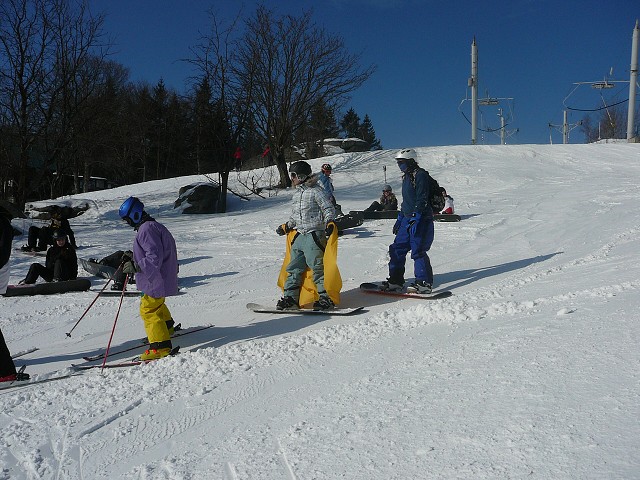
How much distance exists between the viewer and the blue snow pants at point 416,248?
6805mm

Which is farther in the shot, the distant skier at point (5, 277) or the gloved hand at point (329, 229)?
the gloved hand at point (329, 229)

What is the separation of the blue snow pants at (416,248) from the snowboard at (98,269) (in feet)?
16.8

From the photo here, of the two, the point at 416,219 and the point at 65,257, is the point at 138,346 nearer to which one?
the point at 416,219

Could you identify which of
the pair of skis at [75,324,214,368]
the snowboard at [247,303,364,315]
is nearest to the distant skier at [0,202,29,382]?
the pair of skis at [75,324,214,368]

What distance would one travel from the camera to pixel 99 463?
3139mm

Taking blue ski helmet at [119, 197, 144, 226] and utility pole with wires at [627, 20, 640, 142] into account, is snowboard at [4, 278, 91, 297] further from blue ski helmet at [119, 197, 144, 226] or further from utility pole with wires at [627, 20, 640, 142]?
utility pole with wires at [627, 20, 640, 142]

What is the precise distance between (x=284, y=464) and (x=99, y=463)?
1.13 m

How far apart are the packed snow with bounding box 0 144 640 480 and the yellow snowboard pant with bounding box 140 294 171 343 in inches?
11.5

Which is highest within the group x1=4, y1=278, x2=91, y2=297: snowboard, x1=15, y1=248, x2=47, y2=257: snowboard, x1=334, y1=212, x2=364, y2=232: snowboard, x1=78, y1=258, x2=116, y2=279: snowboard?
x1=334, y1=212, x2=364, y2=232: snowboard

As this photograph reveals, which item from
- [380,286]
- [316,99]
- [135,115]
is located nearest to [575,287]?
[380,286]

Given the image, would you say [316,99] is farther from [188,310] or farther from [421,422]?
[421,422]

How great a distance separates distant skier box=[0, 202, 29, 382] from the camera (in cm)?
456

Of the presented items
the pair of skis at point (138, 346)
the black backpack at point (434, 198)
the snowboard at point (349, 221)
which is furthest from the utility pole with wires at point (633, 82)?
the pair of skis at point (138, 346)

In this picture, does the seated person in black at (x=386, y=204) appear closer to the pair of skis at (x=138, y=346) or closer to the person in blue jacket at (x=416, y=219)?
the person in blue jacket at (x=416, y=219)
